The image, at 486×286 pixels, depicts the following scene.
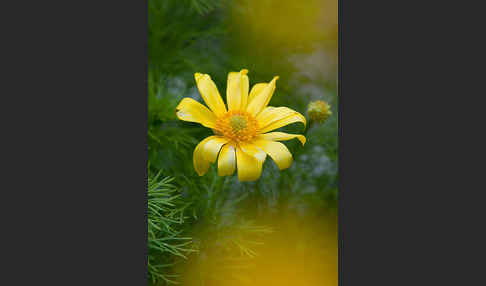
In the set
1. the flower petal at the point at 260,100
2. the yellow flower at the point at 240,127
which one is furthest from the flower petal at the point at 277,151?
the flower petal at the point at 260,100

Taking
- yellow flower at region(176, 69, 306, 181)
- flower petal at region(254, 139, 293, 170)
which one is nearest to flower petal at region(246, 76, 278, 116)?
yellow flower at region(176, 69, 306, 181)

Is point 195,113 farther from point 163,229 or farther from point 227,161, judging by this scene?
point 163,229

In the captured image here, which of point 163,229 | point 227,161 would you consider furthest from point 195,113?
point 163,229

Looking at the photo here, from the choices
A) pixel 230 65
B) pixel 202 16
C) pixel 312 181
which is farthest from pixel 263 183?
pixel 202 16

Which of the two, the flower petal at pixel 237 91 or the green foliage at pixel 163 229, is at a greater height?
the flower petal at pixel 237 91

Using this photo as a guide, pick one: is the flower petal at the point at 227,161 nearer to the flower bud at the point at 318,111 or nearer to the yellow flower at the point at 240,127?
the yellow flower at the point at 240,127

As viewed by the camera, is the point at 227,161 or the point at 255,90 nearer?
the point at 227,161

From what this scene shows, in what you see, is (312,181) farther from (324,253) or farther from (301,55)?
(301,55)
